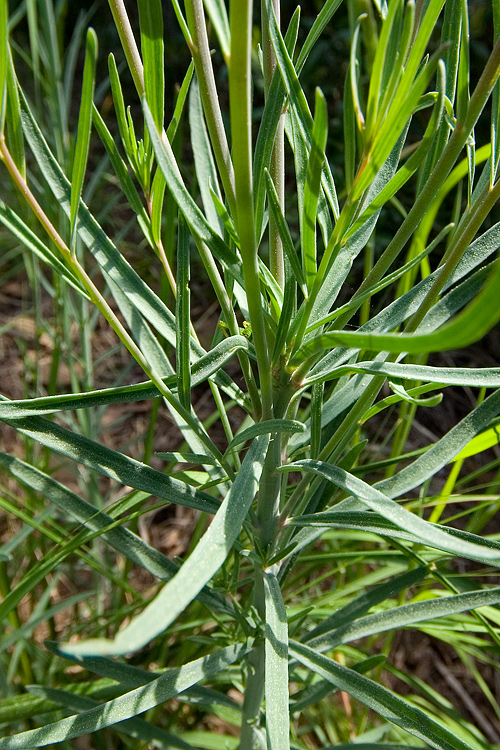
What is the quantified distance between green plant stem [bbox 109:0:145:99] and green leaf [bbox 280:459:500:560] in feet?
0.71

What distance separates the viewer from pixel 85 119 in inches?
10.7

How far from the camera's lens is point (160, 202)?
1.20 feet

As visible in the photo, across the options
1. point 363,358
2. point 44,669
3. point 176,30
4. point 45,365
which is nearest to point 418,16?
point 363,358

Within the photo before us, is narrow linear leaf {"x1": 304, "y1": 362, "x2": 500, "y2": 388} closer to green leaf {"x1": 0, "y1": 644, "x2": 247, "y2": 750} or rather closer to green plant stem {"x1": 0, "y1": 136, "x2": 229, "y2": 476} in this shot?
green plant stem {"x1": 0, "y1": 136, "x2": 229, "y2": 476}

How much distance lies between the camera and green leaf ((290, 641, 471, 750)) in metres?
0.40

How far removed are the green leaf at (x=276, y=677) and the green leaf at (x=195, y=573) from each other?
10 centimetres

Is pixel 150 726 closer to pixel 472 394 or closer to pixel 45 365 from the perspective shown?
pixel 472 394

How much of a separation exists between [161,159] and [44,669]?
2.45 ft

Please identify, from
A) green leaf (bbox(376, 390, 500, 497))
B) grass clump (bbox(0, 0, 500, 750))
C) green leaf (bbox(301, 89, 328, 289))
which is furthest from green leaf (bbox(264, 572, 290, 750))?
green leaf (bbox(301, 89, 328, 289))

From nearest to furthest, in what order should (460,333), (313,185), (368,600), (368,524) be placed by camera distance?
(460,333) → (313,185) → (368,524) → (368,600)

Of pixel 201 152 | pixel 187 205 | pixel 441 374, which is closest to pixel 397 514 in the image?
pixel 441 374

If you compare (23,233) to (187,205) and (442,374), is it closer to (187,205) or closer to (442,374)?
(187,205)

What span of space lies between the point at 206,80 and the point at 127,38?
47mm

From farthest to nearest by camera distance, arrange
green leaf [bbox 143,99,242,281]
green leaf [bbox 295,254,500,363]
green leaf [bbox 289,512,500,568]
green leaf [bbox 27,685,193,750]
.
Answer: green leaf [bbox 27,685,193,750], green leaf [bbox 289,512,500,568], green leaf [bbox 143,99,242,281], green leaf [bbox 295,254,500,363]
